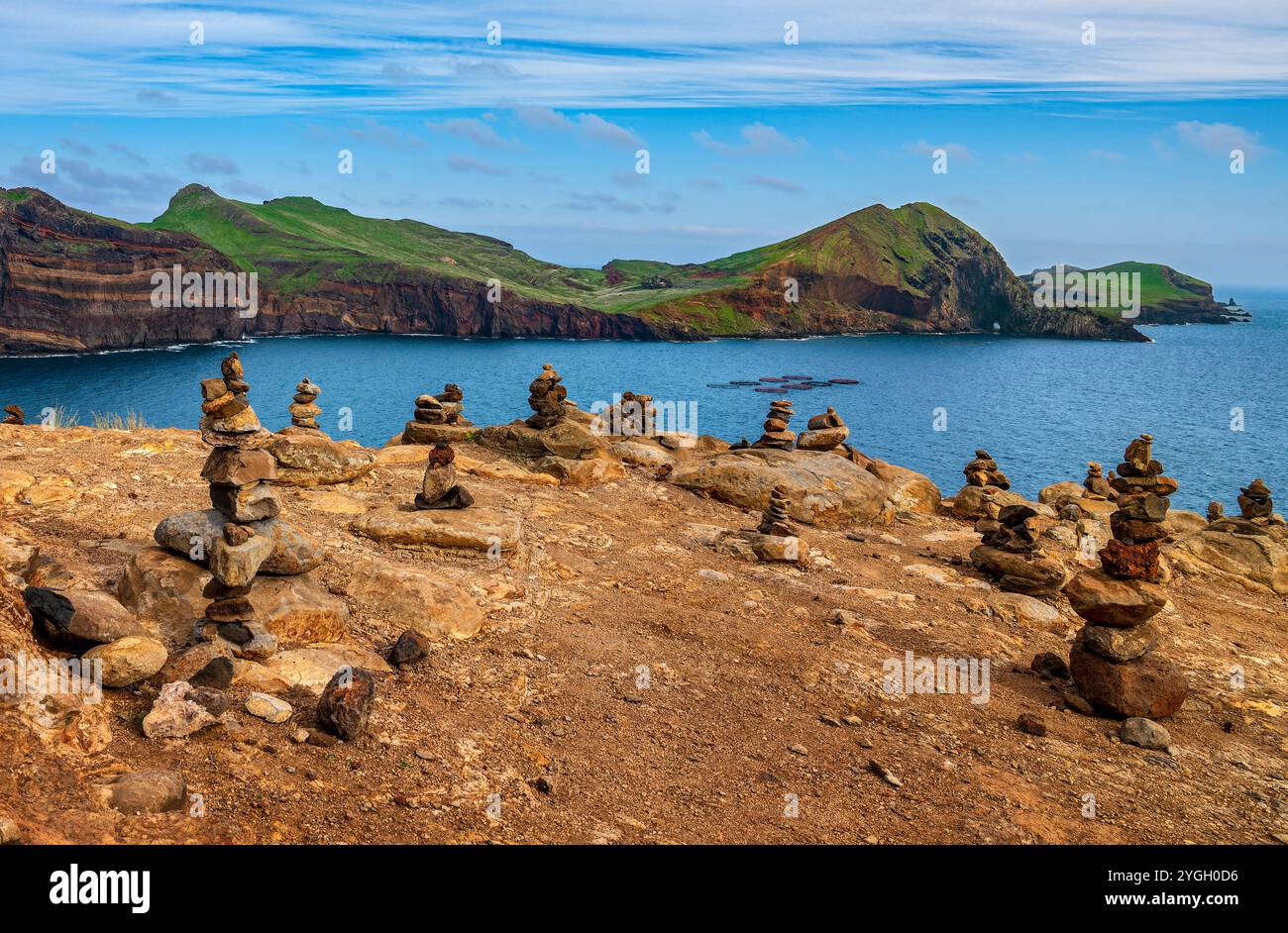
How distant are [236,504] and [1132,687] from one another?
49.7 ft

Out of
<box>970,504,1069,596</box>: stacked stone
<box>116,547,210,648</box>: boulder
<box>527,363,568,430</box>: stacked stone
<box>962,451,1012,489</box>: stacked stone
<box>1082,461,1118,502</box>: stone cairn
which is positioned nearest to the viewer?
<box>116,547,210,648</box>: boulder

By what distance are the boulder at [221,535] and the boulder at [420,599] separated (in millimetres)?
1365

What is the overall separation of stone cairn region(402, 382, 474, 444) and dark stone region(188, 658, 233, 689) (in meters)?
18.6

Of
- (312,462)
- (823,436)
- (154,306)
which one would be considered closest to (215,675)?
(312,462)

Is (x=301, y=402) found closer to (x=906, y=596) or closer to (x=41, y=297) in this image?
(x=906, y=596)

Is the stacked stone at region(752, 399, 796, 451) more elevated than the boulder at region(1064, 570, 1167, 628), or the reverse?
the stacked stone at region(752, 399, 796, 451)

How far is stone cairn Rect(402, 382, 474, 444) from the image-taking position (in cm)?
2958

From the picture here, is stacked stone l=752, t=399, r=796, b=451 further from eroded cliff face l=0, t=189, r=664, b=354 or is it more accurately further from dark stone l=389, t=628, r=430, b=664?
eroded cliff face l=0, t=189, r=664, b=354

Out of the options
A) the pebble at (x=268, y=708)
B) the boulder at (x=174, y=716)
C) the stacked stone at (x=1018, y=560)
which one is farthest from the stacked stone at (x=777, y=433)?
the boulder at (x=174, y=716)

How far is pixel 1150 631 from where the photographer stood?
1579 centimetres

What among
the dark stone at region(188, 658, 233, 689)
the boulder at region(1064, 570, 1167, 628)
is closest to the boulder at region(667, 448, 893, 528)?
the boulder at region(1064, 570, 1167, 628)

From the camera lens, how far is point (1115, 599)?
15.3 m

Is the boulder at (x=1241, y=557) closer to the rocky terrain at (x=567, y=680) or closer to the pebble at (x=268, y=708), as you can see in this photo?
the rocky terrain at (x=567, y=680)

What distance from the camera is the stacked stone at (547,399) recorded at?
27719 mm
